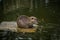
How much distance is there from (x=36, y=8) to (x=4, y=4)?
228 mm

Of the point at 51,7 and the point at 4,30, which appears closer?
the point at 4,30

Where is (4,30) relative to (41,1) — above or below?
below

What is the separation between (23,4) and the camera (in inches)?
44.9

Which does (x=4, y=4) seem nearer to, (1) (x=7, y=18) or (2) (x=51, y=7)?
(1) (x=7, y=18)

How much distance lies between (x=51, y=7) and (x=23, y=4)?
0.67 ft

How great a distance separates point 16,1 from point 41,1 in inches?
7.1

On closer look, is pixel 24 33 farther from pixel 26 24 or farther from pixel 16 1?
pixel 16 1

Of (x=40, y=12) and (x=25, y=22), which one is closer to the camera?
(x=25, y=22)

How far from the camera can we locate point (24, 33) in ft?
3.10

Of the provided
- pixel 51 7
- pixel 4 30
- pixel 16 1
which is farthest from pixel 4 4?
pixel 51 7

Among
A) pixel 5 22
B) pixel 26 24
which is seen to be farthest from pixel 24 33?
pixel 5 22

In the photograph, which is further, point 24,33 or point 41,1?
point 41,1

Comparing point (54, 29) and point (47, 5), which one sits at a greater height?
point (47, 5)

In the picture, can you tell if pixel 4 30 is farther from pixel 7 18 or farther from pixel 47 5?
pixel 47 5
